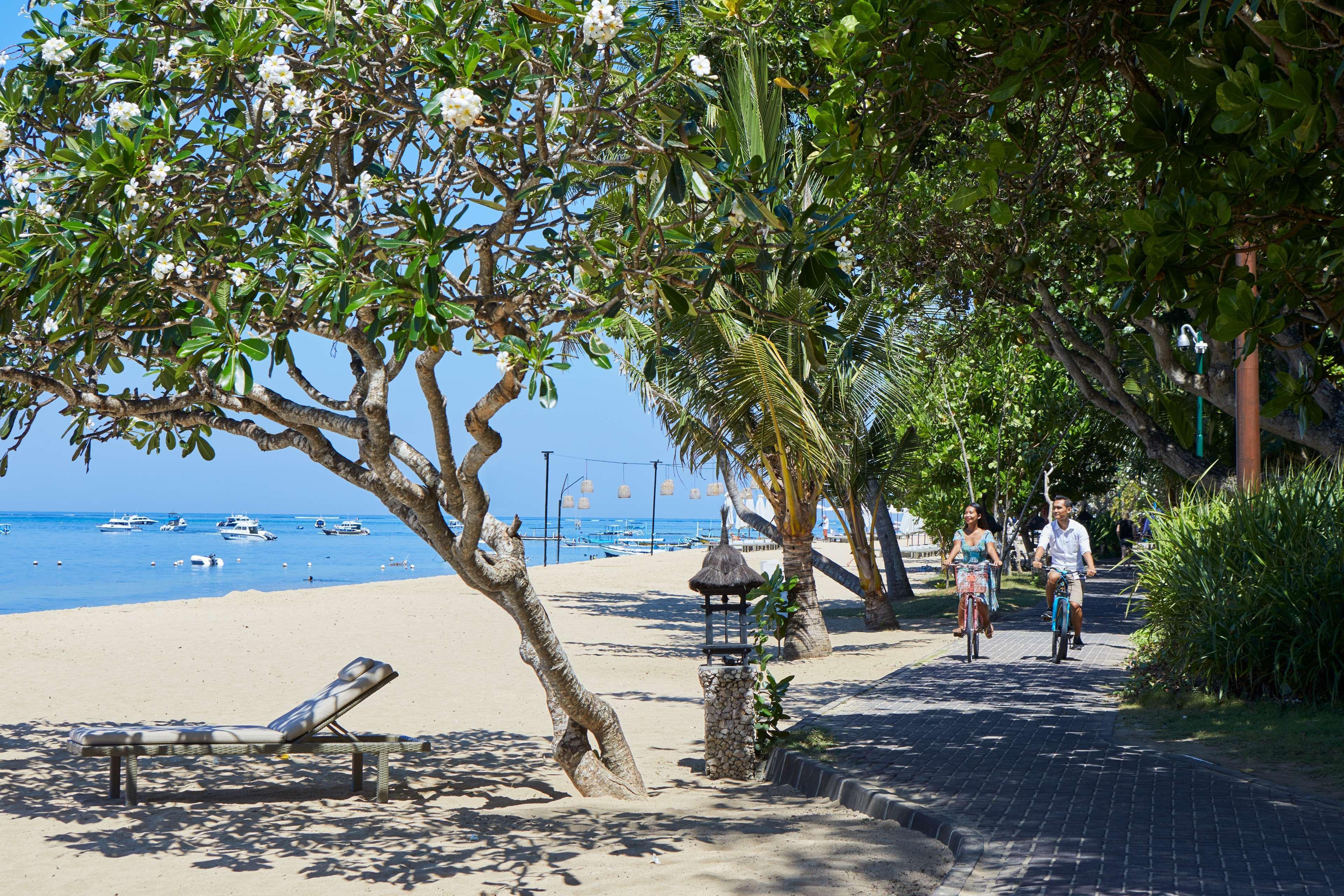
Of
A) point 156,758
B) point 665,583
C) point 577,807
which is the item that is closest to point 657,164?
point 577,807

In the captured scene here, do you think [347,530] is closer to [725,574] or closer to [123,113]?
[725,574]

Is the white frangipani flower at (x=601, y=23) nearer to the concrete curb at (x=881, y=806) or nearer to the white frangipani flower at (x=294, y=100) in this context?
the white frangipani flower at (x=294, y=100)

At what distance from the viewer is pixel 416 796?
805 cm

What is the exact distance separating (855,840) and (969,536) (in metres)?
8.00

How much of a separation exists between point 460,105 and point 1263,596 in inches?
315

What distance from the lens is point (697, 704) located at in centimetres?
1233

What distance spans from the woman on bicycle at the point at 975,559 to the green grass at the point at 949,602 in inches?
221

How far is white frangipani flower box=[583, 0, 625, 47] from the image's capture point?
4.46m

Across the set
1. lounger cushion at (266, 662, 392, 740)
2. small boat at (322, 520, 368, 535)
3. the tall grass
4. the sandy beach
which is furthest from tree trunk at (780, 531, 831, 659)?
small boat at (322, 520, 368, 535)

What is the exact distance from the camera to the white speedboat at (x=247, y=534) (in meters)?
109

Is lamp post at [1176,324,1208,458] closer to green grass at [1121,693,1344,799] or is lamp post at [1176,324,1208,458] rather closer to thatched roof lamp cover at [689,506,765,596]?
green grass at [1121,693,1344,799]

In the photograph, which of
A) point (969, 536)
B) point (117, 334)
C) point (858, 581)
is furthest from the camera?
point (858, 581)

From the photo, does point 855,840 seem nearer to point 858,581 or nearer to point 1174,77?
point 1174,77

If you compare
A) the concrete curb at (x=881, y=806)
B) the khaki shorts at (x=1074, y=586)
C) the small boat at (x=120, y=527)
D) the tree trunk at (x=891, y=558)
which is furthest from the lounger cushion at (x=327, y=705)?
the small boat at (x=120, y=527)
